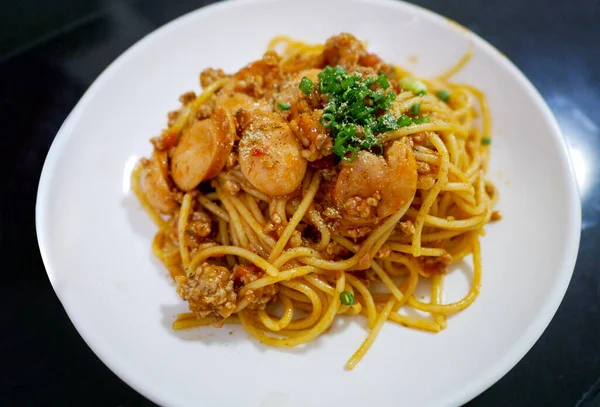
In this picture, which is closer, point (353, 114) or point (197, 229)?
point (353, 114)

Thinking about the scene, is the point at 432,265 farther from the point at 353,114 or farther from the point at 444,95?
the point at 444,95

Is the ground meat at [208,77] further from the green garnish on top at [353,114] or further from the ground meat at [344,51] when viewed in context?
the green garnish on top at [353,114]

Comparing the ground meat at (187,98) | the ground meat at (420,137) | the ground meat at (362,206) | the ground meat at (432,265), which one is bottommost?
the ground meat at (432,265)

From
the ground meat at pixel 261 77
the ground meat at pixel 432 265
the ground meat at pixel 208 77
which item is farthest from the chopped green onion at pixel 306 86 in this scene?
the ground meat at pixel 432 265

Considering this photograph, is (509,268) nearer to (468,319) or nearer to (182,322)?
(468,319)

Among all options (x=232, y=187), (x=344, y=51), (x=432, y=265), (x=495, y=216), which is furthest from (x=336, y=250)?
(x=344, y=51)

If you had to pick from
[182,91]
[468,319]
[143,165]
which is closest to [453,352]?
[468,319]

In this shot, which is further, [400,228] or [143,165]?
[143,165]
